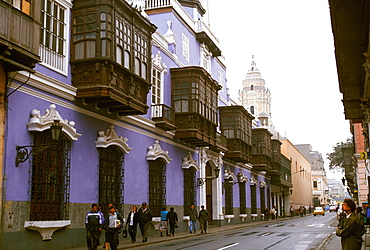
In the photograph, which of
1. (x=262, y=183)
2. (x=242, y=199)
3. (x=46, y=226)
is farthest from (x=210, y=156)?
(x=262, y=183)

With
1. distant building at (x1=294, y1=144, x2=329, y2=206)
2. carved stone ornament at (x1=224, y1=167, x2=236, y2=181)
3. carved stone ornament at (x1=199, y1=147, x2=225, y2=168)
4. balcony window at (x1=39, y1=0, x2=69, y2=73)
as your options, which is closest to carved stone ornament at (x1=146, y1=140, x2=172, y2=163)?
carved stone ornament at (x1=199, y1=147, x2=225, y2=168)

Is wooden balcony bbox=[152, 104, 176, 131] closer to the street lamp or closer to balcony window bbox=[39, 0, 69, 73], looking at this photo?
balcony window bbox=[39, 0, 69, 73]

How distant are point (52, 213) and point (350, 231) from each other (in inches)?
406

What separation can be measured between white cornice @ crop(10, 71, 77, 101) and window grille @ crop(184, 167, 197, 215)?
12223mm

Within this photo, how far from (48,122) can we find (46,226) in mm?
3260

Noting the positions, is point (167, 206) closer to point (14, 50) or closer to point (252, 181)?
point (14, 50)

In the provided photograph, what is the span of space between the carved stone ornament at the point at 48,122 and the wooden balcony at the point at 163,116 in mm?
6943

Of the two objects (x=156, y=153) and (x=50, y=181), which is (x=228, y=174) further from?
(x=50, y=181)

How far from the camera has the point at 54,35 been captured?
1653cm

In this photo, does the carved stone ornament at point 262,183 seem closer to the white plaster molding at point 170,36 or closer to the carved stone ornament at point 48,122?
the white plaster molding at point 170,36

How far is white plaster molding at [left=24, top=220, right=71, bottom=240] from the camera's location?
14.2 meters

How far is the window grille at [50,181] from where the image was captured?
14.8 meters

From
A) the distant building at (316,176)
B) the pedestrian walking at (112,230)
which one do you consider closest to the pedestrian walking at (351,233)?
the pedestrian walking at (112,230)

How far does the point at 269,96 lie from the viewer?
89812 millimetres
